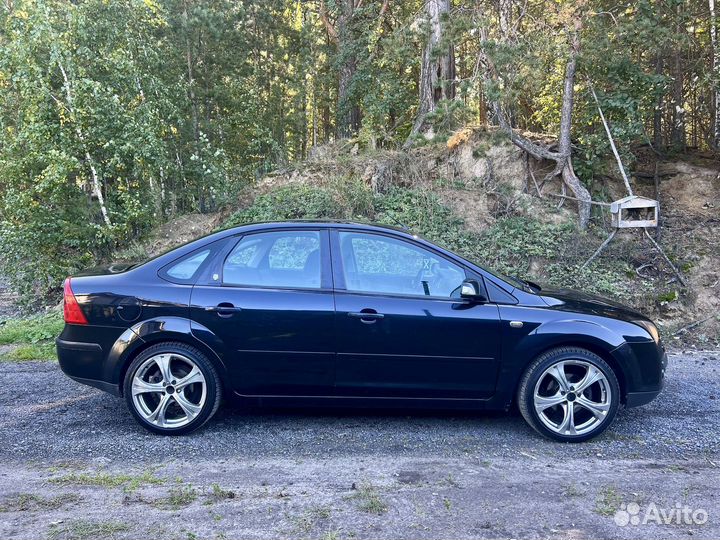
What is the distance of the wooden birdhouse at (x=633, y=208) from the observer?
8.48 metres

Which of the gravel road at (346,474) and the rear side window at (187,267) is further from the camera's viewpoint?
the rear side window at (187,267)

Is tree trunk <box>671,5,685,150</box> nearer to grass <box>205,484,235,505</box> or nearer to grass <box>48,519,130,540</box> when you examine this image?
grass <box>205,484,235,505</box>

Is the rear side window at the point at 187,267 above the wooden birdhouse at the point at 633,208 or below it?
below

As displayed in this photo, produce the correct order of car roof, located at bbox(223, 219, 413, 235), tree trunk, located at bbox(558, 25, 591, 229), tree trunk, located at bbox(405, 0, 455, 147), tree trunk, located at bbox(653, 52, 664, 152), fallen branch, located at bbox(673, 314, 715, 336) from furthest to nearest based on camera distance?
tree trunk, located at bbox(405, 0, 455, 147), tree trunk, located at bbox(653, 52, 664, 152), tree trunk, located at bbox(558, 25, 591, 229), fallen branch, located at bbox(673, 314, 715, 336), car roof, located at bbox(223, 219, 413, 235)

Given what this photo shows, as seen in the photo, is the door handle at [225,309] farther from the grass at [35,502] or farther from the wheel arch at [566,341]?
the wheel arch at [566,341]

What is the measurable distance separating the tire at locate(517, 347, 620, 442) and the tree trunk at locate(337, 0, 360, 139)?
11096 millimetres

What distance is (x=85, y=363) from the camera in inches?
176

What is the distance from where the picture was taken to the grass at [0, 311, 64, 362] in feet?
21.6

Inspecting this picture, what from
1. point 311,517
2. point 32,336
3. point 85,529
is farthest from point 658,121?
point 85,529

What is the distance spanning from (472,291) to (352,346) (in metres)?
1.02

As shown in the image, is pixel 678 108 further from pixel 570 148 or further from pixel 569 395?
pixel 569 395

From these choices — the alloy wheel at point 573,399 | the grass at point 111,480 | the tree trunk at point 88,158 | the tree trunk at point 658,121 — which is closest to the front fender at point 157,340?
the grass at point 111,480

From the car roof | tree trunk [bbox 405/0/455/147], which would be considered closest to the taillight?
the car roof
